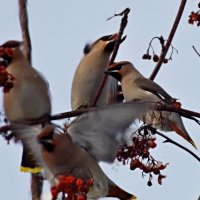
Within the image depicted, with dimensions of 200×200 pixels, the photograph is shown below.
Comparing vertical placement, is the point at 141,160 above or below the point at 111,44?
below

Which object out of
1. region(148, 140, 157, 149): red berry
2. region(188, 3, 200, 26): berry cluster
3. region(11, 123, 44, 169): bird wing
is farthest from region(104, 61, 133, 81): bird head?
region(11, 123, 44, 169): bird wing

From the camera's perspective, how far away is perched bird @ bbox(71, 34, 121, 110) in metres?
4.51

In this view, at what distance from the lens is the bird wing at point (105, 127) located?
2494 mm

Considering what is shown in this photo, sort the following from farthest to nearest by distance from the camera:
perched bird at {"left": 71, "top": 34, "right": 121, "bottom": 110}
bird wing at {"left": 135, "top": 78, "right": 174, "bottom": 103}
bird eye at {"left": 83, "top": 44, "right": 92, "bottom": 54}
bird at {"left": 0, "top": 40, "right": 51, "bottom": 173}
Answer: bird eye at {"left": 83, "top": 44, "right": 92, "bottom": 54} → perched bird at {"left": 71, "top": 34, "right": 121, "bottom": 110} → bird wing at {"left": 135, "top": 78, "right": 174, "bottom": 103} → bird at {"left": 0, "top": 40, "right": 51, "bottom": 173}

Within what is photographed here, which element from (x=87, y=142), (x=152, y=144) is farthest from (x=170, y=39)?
(x=87, y=142)

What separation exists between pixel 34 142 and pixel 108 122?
507mm

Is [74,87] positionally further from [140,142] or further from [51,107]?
[140,142]

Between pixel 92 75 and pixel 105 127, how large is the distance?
197 centimetres

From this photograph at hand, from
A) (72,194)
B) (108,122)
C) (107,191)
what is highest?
(108,122)

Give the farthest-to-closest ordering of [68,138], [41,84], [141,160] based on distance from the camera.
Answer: [41,84] < [141,160] < [68,138]

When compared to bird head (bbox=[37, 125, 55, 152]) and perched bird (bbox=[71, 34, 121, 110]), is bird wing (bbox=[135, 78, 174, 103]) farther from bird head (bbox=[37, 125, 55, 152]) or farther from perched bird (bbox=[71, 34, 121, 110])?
bird head (bbox=[37, 125, 55, 152])

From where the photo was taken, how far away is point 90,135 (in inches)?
110

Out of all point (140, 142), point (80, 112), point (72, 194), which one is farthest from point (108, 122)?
point (140, 142)

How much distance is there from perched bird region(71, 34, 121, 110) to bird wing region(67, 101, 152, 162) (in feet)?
4.90
